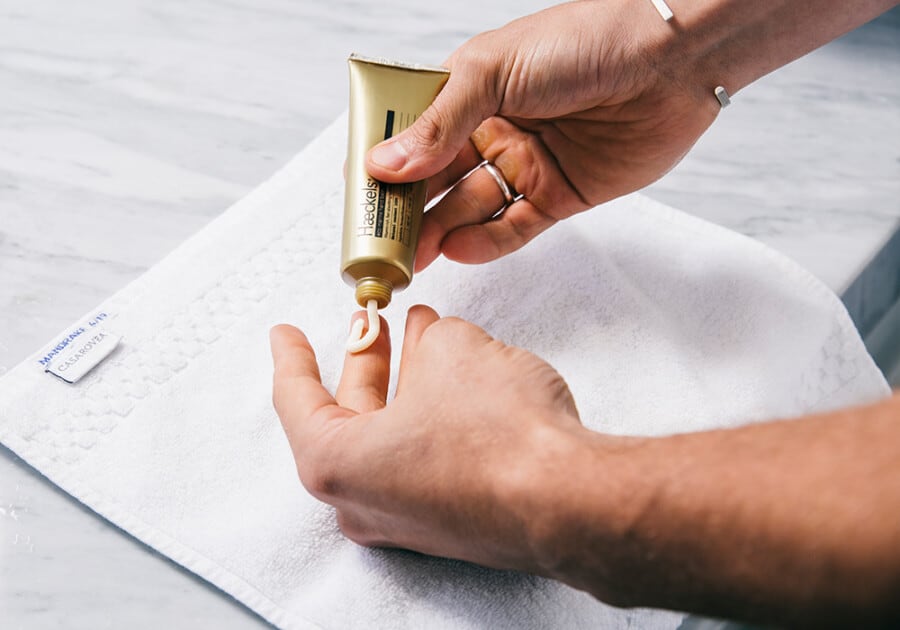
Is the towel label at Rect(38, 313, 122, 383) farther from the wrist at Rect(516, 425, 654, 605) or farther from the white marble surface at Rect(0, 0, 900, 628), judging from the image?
the wrist at Rect(516, 425, 654, 605)

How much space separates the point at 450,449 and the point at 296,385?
17cm

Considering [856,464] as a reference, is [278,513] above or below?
below

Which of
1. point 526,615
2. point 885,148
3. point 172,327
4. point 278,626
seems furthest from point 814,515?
point 885,148

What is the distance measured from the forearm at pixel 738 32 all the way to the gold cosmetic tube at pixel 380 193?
0.23 metres

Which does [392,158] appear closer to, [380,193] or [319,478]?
[380,193]

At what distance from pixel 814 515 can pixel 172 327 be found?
564 mm

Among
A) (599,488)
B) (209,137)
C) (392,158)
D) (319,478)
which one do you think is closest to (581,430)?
(599,488)

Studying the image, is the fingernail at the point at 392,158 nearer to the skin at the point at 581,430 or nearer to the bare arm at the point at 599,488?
the skin at the point at 581,430

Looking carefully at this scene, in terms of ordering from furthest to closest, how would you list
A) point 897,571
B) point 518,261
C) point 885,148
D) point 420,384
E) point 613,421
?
point 885,148 → point 518,261 → point 613,421 → point 420,384 → point 897,571

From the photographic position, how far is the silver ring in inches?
34.8

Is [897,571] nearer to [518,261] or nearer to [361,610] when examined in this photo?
[361,610]

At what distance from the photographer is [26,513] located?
68cm

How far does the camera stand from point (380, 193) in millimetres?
721

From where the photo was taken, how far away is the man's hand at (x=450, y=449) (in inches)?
20.7
